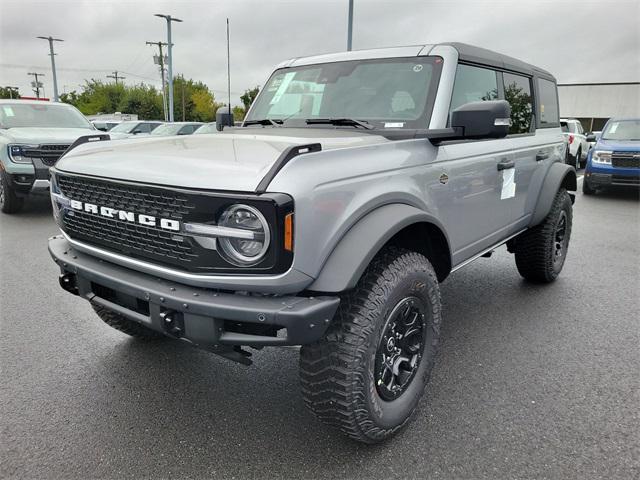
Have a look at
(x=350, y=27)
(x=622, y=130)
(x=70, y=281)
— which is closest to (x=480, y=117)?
(x=70, y=281)

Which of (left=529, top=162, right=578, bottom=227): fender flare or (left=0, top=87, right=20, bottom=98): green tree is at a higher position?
(left=0, top=87, right=20, bottom=98): green tree

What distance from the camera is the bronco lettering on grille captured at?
1990mm

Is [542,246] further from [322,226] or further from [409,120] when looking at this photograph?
[322,226]

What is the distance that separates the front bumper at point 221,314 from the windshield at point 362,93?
4.81ft

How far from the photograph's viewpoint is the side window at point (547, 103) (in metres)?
4.37

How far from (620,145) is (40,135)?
1083 cm

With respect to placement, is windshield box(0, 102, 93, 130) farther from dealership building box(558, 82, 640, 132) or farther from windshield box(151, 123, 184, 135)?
dealership building box(558, 82, 640, 132)

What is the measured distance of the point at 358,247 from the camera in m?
1.99

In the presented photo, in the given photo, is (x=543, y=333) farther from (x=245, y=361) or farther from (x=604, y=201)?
(x=604, y=201)

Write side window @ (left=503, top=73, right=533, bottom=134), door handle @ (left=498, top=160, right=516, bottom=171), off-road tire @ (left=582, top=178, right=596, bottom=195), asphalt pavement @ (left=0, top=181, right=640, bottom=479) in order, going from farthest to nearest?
1. off-road tire @ (left=582, top=178, right=596, bottom=195)
2. side window @ (left=503, top=73, right=533, bottom=134)
3. door handle @ (left=498, top=160, right=516, bottom=171)
4. asphalt pavement @ (left=0, top=181, right=640, bottom=479)

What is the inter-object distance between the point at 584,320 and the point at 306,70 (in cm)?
288

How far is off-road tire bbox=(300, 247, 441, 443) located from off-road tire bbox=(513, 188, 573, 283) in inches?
95.7

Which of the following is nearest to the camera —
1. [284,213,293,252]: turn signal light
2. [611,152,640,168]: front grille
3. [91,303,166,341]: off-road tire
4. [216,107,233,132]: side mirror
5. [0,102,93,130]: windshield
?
[284,213,293,252]: turn signal light

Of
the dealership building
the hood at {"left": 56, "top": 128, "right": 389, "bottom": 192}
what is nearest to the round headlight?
the hood at {"left": 56, "top": 128, "right": 389, "bottom": 192}
